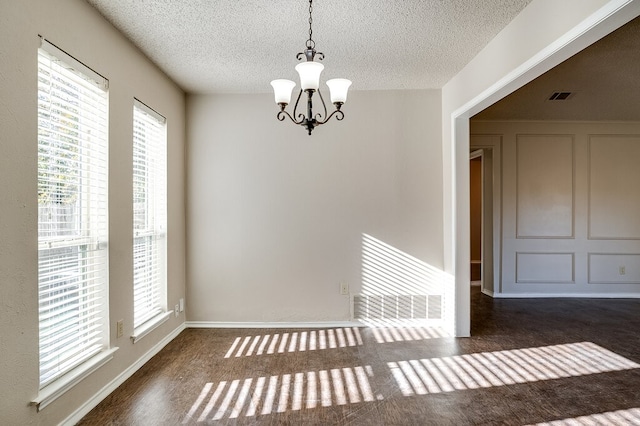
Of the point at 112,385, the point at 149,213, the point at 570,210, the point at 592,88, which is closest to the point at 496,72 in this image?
the point at 592,88

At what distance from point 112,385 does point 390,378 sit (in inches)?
75.7

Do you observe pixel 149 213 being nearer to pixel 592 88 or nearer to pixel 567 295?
pixel 592 88

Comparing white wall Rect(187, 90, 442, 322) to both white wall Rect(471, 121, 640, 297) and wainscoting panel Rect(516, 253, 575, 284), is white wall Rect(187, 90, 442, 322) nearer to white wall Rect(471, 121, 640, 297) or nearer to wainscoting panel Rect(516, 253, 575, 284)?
white wall Rect(471, 121, 640, 297)

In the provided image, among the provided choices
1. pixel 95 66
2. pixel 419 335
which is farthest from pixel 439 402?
pixel 95 66

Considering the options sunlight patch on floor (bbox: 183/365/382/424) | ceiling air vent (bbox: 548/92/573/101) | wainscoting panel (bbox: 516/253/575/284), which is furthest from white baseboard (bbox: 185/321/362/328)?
ceiling air vent (bbox: 548/92/573/101)

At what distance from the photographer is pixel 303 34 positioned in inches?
113

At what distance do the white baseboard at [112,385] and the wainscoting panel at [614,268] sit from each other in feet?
18.4

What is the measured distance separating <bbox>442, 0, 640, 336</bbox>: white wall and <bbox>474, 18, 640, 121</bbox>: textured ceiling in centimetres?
90

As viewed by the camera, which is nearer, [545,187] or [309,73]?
[309,73]

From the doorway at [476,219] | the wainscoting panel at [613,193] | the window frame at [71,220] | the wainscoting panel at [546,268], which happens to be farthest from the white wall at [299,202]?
the doorway at [476,219]

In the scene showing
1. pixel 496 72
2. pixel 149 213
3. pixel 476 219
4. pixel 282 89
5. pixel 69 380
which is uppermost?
pixel 496 72

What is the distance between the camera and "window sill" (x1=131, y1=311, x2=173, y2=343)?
3016 mm

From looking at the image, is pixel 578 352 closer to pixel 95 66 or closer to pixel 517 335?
pixel 517 335

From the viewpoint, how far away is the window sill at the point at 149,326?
3.02m
